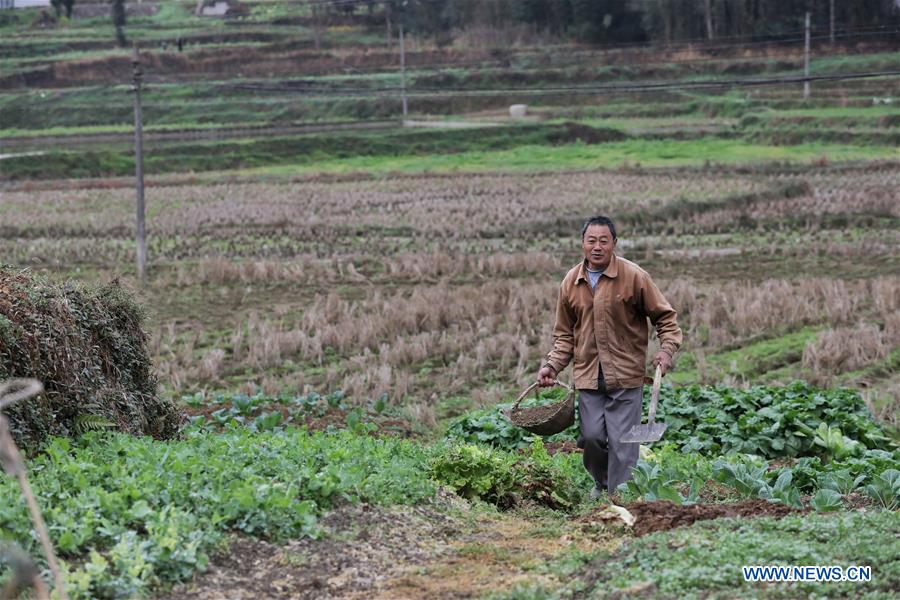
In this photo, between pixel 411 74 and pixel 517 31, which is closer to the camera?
pixel 411 74

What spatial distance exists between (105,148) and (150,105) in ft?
49.3

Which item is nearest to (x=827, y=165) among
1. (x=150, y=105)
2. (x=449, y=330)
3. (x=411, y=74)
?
(x=449, y=330)

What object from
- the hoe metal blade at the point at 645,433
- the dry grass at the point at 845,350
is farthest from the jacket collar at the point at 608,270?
the dry grass at the point at 845,350

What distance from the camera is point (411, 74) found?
64.2m

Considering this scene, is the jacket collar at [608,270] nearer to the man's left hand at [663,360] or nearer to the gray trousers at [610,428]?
the man's left hand at [663,360]

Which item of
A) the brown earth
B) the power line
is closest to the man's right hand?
the brown earth

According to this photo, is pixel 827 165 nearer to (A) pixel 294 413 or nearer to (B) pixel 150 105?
(A) pixel 294 413

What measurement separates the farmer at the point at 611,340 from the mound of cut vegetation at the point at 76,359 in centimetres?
274

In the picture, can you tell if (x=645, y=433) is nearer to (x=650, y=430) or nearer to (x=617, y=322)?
(x=650, y=430)

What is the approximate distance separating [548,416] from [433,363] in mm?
6585

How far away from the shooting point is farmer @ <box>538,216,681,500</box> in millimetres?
7203

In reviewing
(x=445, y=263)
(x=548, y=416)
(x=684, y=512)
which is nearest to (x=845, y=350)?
(x=548, y=416)

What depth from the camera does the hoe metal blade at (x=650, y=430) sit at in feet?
22.7

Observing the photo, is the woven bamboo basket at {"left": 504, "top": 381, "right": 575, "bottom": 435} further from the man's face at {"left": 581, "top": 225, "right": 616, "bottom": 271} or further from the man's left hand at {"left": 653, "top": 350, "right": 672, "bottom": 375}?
the man's face at {"left": 581, "top": 225, "right": 616, "bottom": 271}
